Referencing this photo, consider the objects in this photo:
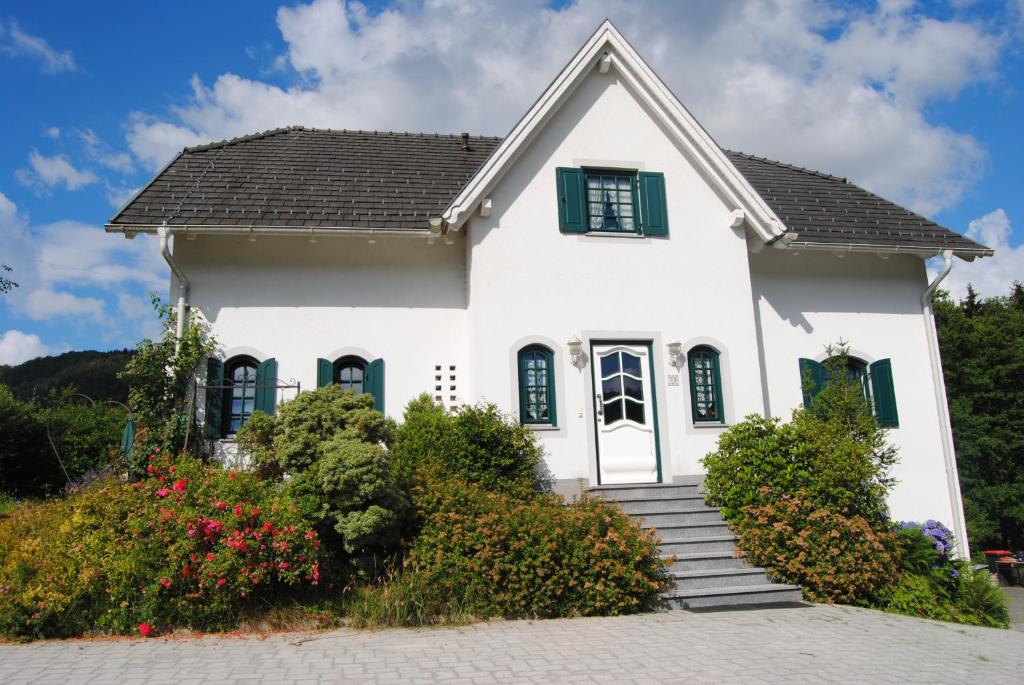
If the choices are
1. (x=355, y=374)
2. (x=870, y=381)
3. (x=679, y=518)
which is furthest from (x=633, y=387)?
(x=870, y=381)

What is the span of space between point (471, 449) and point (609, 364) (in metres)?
3.05

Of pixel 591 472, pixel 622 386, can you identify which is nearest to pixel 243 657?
pixel 591 472

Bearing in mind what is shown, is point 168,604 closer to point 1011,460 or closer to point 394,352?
point 394,352

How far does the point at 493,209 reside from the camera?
11625 millimetres

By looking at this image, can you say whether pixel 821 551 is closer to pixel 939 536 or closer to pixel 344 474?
pixel 939 536

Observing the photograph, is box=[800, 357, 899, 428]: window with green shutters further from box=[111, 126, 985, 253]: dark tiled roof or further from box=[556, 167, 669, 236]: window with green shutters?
box=[556, 167, 669, 236]: window with green shutters

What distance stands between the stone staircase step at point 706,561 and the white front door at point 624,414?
232cm

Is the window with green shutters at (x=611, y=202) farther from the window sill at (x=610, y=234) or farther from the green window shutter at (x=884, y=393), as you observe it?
the green window shutter at (x=884, y=393)

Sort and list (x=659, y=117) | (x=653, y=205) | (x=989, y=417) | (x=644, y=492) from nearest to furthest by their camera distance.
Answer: (x=644, y=492), (x=653, y=205), (x=659, y=117), (x=989, y=417)

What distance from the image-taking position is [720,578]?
8.79 m

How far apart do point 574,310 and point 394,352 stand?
308 cm

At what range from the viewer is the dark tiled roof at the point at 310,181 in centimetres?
1160

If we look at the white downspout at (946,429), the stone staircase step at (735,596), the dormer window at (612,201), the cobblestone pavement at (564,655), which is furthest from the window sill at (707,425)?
the white downspout at (946,429)

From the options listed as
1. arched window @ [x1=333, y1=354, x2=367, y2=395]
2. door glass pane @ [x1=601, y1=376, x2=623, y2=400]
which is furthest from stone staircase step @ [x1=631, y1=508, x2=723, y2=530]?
arched window @ [x1=333, y1=354, x2=367, y2=395]
